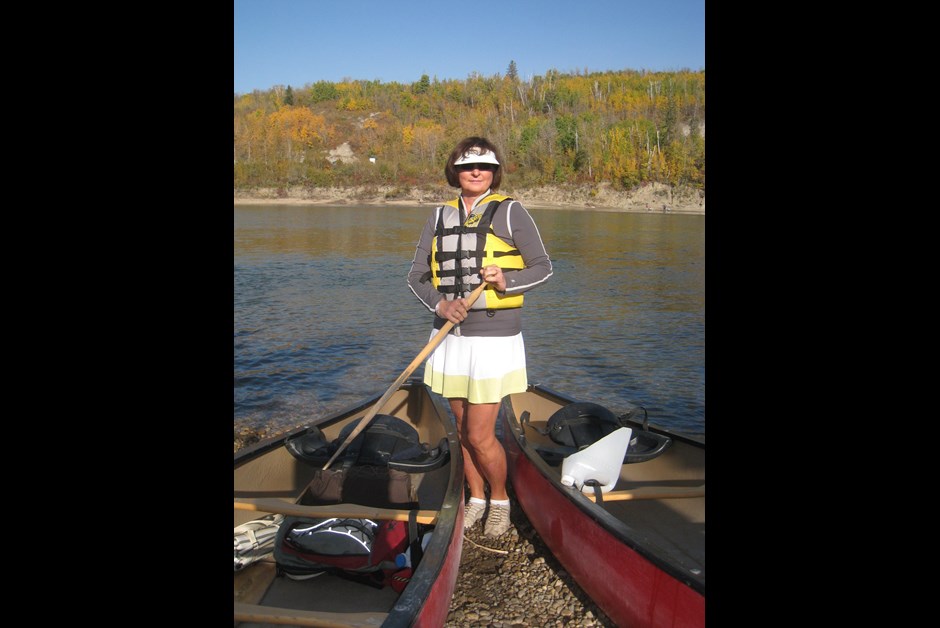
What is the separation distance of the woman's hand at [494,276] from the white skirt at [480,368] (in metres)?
0.36

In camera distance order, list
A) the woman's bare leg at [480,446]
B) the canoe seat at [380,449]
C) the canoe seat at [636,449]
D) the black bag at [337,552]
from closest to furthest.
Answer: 1. the black bag at [337,552]
2. the woman's bare leg at [480,446]
3. the canoe seat at [380,449]
4. the canoe seat at [636,449]

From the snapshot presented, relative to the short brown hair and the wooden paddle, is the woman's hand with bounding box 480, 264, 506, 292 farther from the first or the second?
the short brown hair

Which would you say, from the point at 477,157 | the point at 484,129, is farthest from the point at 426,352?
the point at 484,129

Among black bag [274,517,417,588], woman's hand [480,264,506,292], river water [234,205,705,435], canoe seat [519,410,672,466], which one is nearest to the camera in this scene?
black bag [274,517,417,588]

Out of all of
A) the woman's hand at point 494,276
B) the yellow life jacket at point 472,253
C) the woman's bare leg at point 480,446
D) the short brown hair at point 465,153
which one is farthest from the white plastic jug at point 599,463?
the short brown hair at point 465,153

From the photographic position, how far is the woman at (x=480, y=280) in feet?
13.0

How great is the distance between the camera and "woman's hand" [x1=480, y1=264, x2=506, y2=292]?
388cm

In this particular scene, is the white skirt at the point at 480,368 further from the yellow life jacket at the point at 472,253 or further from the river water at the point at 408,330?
the river water at the point at 408,330

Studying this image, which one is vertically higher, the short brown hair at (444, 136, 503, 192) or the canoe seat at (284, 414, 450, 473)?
the short brown hair at (444, 136, 503, 192)

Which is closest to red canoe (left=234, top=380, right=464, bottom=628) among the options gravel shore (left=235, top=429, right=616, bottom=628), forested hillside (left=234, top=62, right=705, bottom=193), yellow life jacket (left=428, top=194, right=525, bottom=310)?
gravel shore (left=235, top=429, right=616, bottom=628)

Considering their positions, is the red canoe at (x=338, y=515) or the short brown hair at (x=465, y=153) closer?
the red canoe at (x=338, y=515)

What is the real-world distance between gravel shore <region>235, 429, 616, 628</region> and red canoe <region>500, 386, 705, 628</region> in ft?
0.44

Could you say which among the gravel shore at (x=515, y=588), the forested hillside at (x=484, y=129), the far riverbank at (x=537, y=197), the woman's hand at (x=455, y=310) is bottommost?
the gravel shore at (x=515, y=588)
